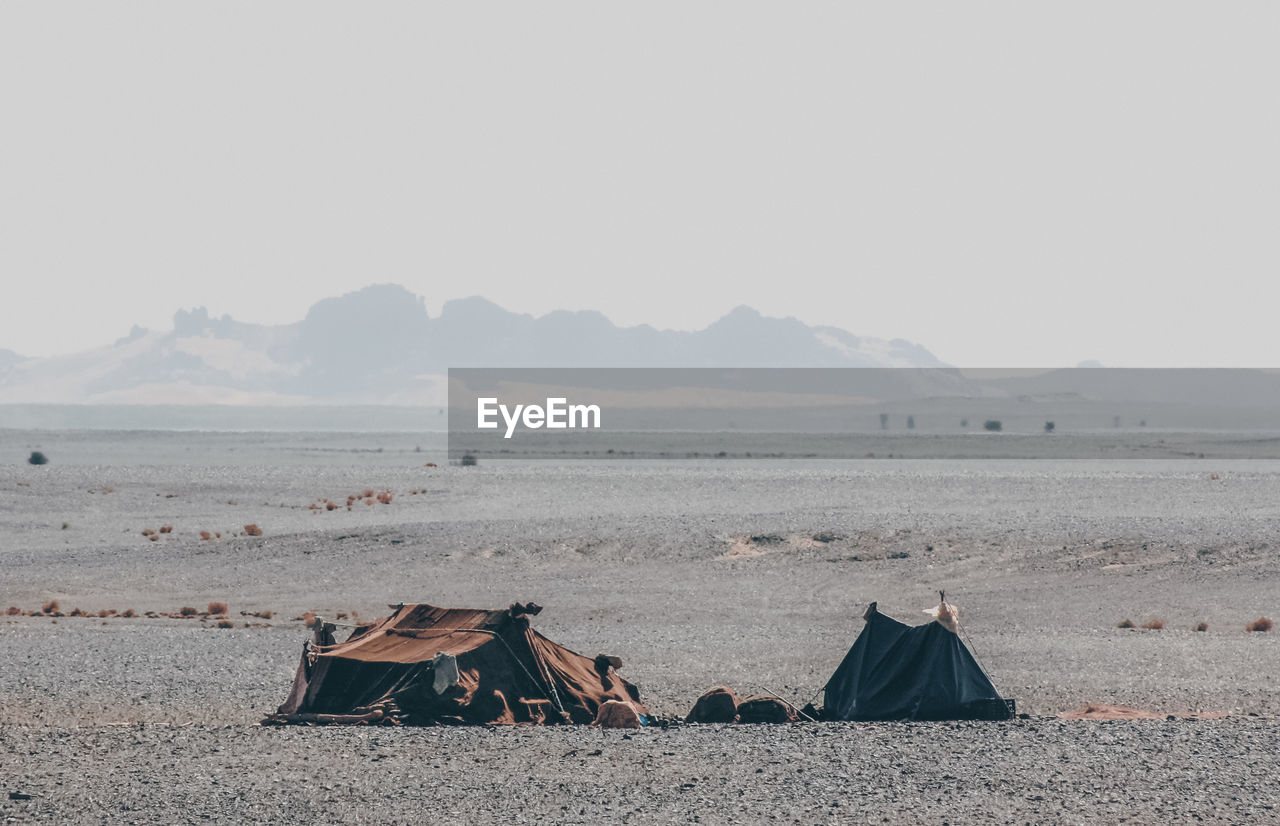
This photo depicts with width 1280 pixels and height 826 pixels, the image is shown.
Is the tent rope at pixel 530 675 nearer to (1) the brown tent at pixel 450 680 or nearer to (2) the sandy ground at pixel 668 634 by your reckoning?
(1) the brown tent at pixel 450 680

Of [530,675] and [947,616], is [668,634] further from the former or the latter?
[947,616]

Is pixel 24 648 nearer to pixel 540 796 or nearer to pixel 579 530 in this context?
pixel 540 796

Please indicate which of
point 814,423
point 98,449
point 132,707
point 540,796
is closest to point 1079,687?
point 540,796

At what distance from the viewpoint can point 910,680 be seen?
13.2 meters

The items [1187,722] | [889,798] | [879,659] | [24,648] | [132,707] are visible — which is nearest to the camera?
[889,798]

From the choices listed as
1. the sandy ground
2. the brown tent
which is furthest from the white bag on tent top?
the brown tent

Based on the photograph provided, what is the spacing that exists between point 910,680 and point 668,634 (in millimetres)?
7311

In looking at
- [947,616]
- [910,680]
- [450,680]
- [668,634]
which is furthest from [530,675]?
[668,634]

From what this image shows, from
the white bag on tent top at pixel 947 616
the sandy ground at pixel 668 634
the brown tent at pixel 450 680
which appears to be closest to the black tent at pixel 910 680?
the white bag on tent top at pixel 947 616

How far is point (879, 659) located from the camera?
43.8 ft

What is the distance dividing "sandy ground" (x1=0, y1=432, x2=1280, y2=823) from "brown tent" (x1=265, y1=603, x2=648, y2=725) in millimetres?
626

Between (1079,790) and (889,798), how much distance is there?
1.65 m

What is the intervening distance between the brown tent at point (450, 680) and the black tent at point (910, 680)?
2.35 m

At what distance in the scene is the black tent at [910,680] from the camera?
12.8 m
